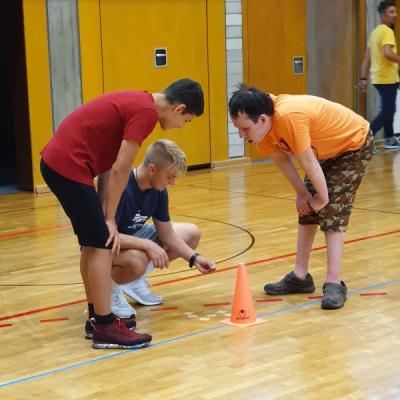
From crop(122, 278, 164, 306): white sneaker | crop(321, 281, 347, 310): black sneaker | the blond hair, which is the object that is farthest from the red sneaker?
crop(321, 281, 347, 310): black sneaker

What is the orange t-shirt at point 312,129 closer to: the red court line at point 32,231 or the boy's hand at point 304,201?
the boy's hand at point 304,201

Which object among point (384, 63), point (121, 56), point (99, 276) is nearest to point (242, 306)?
point (99, 276)

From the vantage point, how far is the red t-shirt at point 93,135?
351 cm

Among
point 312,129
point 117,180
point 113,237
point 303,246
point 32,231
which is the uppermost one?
point 312,129

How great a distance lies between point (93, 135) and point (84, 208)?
292mm

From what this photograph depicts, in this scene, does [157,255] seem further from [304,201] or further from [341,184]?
[341,184]

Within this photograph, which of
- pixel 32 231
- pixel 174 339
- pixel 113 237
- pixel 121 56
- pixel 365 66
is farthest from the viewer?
pixel 365 66

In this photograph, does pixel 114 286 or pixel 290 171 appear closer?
pixel 114 286

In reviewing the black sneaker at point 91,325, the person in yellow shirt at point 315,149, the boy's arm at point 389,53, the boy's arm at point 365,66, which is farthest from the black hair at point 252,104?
the boy's arm at point 365,66

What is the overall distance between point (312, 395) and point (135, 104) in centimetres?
130

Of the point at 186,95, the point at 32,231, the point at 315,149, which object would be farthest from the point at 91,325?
the point at 32,231

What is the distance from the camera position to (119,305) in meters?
4.02

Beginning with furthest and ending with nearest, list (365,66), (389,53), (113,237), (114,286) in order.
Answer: (365,66)
(389,53)
(114,286)
(113,237)

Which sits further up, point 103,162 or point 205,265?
point 103,162
